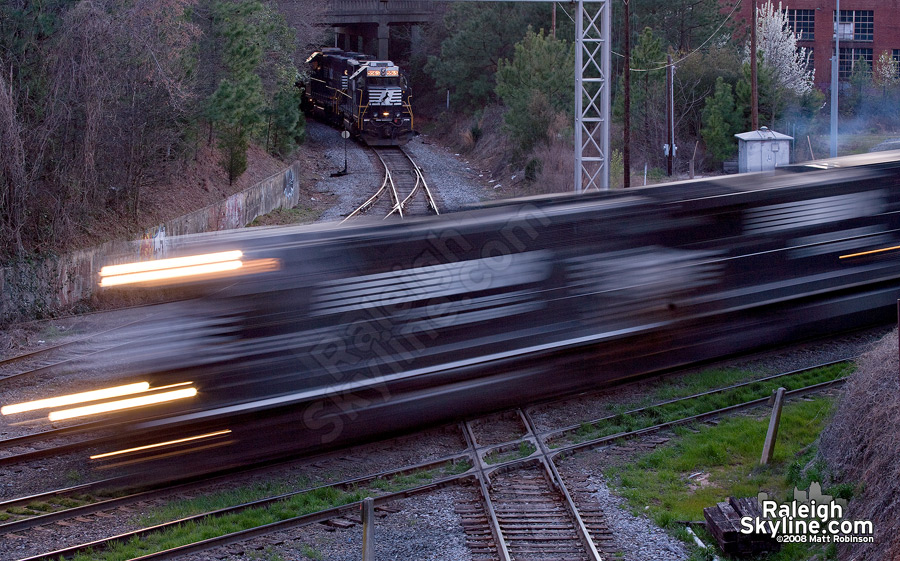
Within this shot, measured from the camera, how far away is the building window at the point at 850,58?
52.8 meters

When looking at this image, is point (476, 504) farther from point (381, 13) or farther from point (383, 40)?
point (383, 40)

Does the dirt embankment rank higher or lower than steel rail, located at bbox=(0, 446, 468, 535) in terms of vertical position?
higher

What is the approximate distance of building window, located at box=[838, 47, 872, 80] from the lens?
52.8 meters

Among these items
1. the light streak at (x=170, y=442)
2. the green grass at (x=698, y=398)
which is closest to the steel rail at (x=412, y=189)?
the green grass at (x=698, y=398)

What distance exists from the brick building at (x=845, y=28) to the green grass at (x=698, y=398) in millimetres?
43020

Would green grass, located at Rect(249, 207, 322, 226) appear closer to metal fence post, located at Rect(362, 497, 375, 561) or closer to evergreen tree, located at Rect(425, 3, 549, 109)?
evergreen tree, located at Rect(425, 3, 549, 109)

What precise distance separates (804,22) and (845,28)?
3096 mm

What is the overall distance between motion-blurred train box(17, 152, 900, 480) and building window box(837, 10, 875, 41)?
48.4m

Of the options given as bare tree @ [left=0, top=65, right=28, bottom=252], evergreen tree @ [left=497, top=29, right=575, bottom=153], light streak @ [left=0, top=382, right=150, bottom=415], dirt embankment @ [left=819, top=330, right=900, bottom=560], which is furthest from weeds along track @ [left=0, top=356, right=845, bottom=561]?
evergreen tree @ [left=497, top=29, right=575, bottom=153]

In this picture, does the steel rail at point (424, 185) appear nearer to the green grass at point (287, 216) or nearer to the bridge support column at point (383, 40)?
the green grass at point (287, 216)

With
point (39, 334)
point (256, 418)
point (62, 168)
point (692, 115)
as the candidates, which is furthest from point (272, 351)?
point (692, 115)

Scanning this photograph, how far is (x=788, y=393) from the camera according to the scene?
11.4 metres

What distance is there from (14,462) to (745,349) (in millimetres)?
9730

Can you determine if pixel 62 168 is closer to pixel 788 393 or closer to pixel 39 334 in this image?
pixel 39 334
